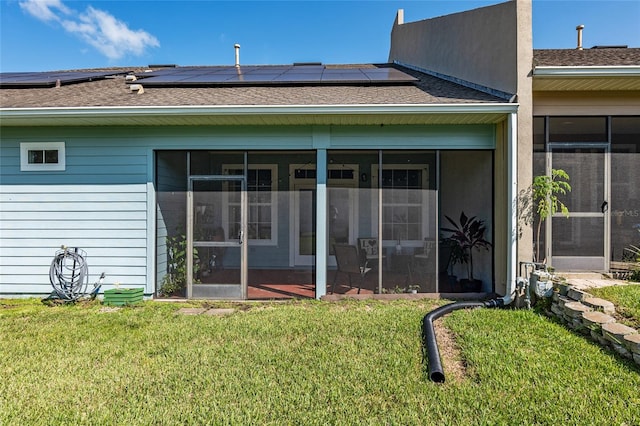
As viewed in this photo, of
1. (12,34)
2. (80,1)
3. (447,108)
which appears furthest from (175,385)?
(80,1)

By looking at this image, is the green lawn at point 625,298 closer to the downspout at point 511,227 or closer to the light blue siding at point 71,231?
the downspout at point 511,227

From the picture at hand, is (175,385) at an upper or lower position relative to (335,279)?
lower

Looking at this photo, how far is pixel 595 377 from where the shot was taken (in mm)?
2877

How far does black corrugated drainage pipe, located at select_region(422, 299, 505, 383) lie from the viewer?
9.55ft

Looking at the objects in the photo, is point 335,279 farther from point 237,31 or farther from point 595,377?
point 237,31

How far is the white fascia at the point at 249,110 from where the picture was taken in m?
4.88

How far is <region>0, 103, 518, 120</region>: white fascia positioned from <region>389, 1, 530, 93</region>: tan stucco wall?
0.93 m

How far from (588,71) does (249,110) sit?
4711mm

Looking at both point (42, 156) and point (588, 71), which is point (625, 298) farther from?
point (42, 156)

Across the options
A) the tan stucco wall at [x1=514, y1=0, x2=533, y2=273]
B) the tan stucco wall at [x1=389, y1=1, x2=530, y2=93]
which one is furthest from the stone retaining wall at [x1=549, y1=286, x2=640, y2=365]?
the tan stucco wall at [x1=389, y1=1, x2=530, y2=93]

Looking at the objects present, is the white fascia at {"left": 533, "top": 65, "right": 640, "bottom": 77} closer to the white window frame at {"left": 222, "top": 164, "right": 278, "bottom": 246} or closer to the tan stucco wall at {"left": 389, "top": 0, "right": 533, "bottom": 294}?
the tan stucco wall at {"left": 389, "top": 0, "right": 533, "bottom": 294}

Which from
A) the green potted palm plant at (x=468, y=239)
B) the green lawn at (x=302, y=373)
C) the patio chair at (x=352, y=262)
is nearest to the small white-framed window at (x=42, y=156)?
the green lawn at (x=302, y=373)

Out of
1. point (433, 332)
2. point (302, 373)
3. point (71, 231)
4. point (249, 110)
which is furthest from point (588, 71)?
point (71, 231)

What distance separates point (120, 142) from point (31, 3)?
20.1ft
